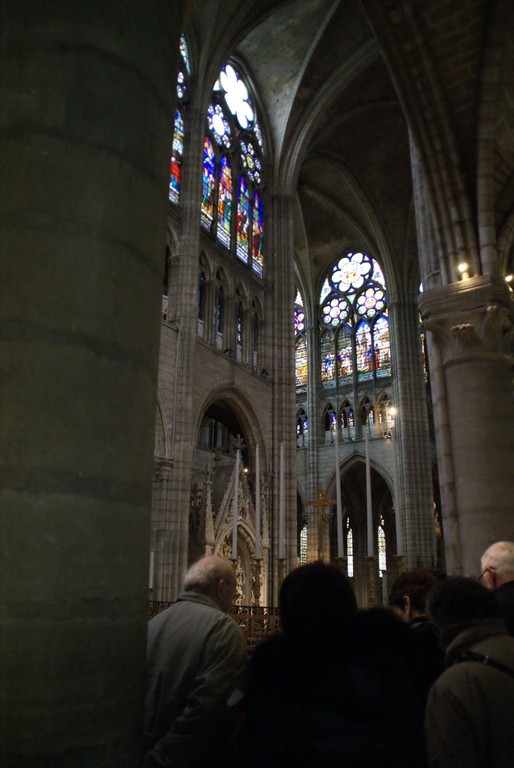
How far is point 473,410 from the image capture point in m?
7.55

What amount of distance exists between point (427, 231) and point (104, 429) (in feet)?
27.0

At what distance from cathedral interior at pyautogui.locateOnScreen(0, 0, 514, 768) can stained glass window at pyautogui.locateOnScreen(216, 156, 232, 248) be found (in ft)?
0.30

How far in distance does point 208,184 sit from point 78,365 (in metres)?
16.3

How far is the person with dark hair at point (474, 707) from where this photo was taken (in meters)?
1.54

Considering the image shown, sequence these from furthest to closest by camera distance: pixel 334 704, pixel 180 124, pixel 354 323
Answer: pixel 354 323
pixel 180 124
pixel 334 704

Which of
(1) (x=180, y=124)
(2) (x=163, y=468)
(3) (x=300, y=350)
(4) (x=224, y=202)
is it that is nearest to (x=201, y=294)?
(4) (x=224, y=202)

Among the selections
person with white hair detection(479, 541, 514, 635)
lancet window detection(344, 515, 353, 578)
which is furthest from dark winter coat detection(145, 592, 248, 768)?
→ lancet window detection(344, 515, 353, 578)

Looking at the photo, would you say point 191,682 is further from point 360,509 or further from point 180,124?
point 360,509

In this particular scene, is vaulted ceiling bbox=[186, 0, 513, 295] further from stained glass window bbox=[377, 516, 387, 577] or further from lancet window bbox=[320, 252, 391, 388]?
stained glass window bbox=[377, 516, 387, 577]

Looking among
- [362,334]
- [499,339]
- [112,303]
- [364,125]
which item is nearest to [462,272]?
[499,339]

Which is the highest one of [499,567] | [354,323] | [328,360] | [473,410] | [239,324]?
[354,323]

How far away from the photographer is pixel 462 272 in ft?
26.6

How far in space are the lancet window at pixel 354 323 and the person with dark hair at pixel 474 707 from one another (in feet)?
79.9

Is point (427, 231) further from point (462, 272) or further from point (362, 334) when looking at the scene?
point (362, 334)
